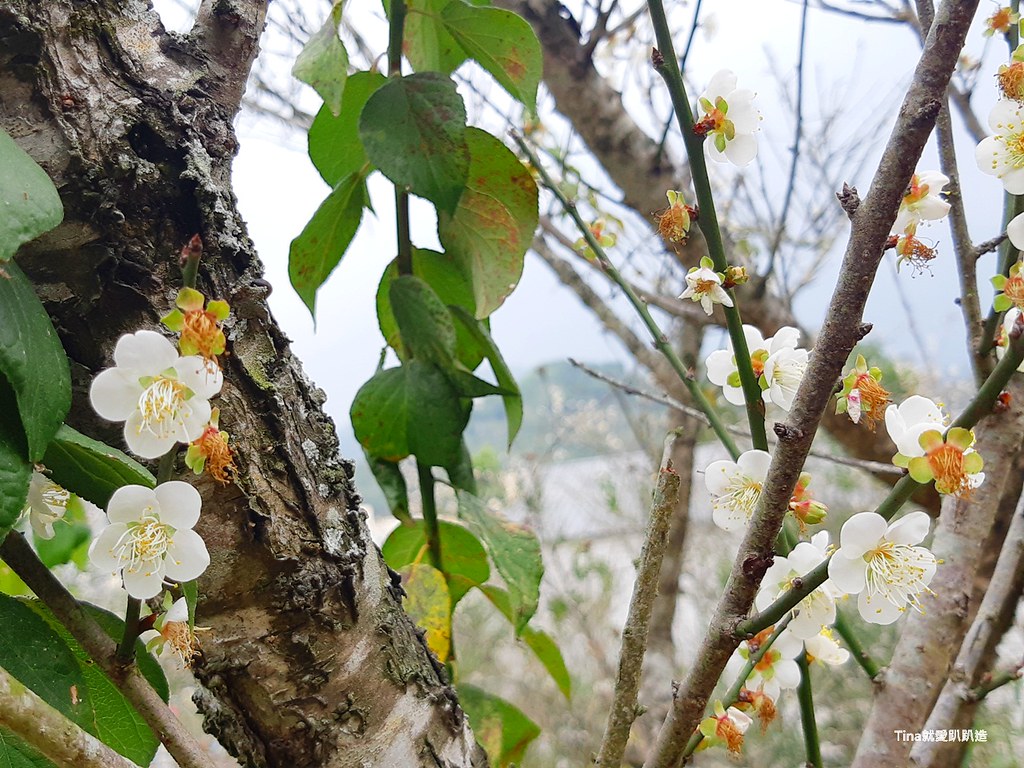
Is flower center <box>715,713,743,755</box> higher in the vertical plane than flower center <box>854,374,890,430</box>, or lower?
lower

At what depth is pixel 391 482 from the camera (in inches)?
17.2

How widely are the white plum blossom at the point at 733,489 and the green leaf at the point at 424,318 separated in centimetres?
15

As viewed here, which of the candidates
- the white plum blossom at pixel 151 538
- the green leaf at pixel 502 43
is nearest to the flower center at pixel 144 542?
the white plum blossom at pixel 151 538

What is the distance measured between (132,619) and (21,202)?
134 millimetres

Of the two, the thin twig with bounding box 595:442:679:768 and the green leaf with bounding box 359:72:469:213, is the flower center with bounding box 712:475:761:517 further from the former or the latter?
the green leaf with bounding box 359:72:469:213

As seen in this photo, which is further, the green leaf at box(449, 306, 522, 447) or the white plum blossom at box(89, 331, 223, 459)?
the green leaf at box(449, 306, 522, 447)

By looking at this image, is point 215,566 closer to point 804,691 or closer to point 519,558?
point 519,558

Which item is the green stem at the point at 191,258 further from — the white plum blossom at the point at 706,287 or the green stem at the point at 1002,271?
the green stem at the point at 1002,271

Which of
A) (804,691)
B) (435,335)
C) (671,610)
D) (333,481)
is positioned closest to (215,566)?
(333,481)

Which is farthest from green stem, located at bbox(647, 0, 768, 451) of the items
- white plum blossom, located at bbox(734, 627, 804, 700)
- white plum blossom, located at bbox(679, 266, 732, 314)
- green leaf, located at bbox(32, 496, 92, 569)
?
green leaf, located at bbox(32, 496, 92, 569)

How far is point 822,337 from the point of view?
243 millimetres

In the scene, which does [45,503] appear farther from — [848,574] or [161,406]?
[848,574]

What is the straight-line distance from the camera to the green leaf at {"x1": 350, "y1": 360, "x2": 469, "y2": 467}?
0.39 metres

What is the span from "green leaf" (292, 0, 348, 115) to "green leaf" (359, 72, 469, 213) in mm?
15
